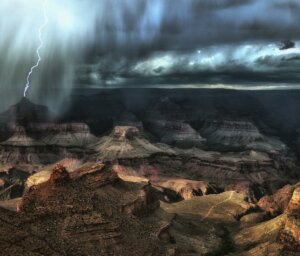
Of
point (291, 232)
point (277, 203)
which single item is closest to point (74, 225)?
point (291, 232)

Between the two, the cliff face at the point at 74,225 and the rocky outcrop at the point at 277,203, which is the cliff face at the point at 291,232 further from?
the rocky outcrop at the point at 277,203

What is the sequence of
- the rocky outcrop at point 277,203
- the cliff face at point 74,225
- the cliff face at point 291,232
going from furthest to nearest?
the rocky outcrop at point 277,203 → the cliff face at point 291,232 → the cliff face at point 74,225

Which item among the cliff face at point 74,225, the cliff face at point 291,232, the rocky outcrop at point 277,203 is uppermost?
the cliff face at point 74,225

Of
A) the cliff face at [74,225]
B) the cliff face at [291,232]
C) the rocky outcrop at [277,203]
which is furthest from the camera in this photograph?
the rocky outcrop at [277,203]

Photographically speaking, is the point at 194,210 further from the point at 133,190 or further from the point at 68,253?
the point at 68,253

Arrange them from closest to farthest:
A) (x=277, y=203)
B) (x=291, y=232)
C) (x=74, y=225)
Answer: (x=74, y=225) < (x=291, y=232) < (x=277, y=203)

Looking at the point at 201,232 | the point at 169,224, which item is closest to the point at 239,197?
the point at 201,232

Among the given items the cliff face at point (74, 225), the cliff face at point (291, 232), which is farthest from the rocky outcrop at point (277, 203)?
the cliff face at point (74, 225)

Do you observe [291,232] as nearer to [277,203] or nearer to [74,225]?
[74,225]

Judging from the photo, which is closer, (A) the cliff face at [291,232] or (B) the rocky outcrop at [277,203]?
(A) the cliff face at [291,232]

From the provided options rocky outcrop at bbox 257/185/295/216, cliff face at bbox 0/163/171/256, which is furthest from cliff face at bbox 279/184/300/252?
rocky outcrop at bbox 257/185/295/216

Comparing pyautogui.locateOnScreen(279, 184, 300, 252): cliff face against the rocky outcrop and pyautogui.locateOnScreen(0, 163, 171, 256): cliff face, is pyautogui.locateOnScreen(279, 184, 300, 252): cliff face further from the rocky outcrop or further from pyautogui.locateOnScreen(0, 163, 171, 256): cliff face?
the rocky outcrop
